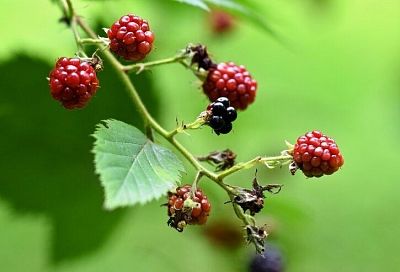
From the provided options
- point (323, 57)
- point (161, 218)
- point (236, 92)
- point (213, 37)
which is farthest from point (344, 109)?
point (236, 92)

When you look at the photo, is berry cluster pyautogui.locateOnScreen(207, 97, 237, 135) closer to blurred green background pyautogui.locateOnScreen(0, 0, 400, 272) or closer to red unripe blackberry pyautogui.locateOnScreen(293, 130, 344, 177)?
red unripe blackberry pyautogui.locateOnScreen(293, 130, 344, 177)

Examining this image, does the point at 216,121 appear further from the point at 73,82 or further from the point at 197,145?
the point at 197,145

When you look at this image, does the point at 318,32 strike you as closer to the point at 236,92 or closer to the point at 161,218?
the point at 161,218

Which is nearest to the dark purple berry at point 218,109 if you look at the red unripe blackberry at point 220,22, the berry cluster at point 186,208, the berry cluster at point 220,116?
the berry cluster at point 220,116

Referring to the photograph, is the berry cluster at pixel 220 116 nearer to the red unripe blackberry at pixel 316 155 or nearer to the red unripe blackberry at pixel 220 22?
the red unripe blackberry at pixel 316 155

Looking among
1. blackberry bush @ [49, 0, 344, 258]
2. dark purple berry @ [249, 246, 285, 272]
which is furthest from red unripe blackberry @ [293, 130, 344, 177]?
dark purple berry @ [249, 246, 285, 272]
